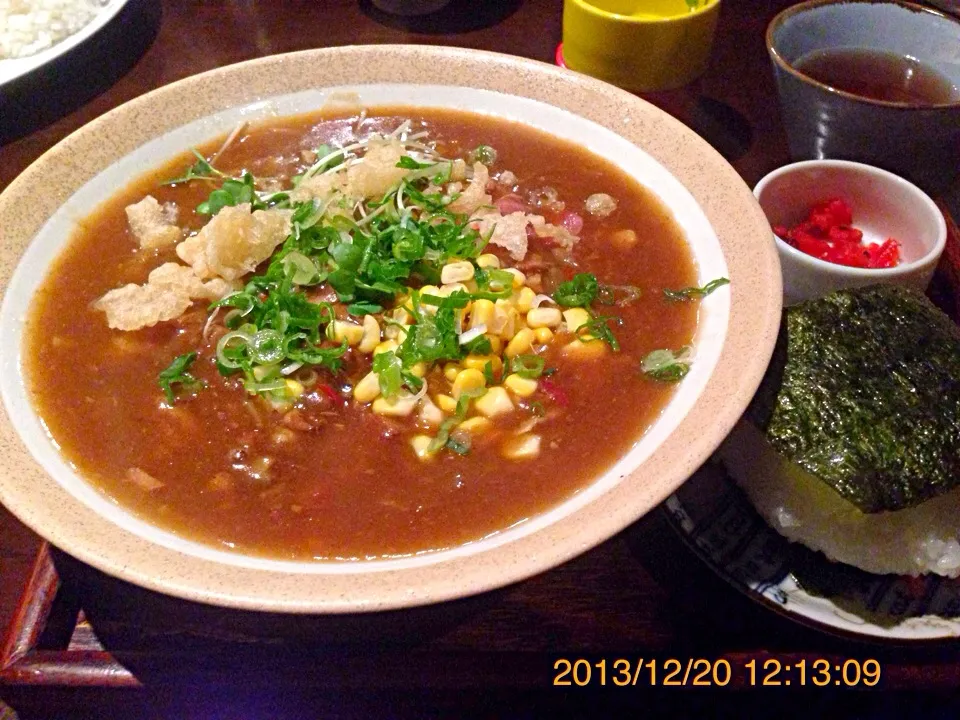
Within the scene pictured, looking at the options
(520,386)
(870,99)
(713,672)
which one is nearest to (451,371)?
(520,386)

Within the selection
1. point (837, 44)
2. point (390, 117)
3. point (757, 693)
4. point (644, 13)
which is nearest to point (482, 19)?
point (644, 13)

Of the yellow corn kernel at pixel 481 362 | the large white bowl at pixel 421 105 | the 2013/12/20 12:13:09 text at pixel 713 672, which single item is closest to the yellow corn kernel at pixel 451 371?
the yellow corn kernel at pixel 481 362

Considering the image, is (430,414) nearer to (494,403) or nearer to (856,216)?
(494,403)

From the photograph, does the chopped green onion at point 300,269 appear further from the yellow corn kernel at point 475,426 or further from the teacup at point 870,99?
the teacup at point 870,99

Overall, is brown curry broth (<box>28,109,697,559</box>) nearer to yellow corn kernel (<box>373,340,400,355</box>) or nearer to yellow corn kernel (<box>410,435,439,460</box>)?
yellow corn kernel (<box>410,435,439,460</box>)

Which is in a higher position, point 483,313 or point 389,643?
point 483,313

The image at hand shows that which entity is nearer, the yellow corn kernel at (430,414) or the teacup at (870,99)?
the yellow corn kernel at (430,414)

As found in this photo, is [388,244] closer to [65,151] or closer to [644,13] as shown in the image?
[65,151]

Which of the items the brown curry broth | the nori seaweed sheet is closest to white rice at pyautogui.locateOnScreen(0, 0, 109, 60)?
the brown curry broth
